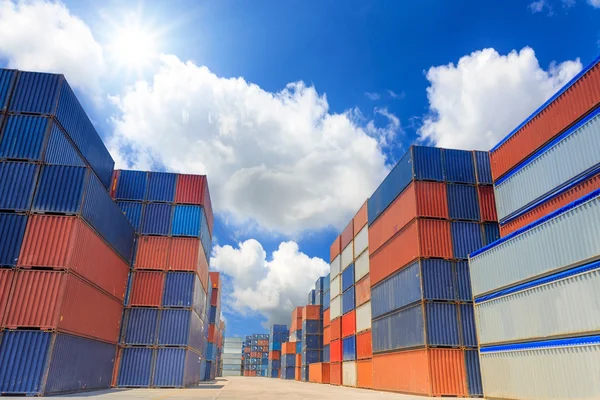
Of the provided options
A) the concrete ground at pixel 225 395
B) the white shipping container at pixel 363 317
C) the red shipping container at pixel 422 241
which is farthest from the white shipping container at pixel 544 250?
the white shipping container at pixel 363 317

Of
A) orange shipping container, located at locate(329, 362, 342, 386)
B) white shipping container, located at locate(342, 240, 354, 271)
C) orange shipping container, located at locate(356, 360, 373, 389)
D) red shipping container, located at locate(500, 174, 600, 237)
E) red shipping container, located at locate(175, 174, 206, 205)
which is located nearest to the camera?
red shipping container, located at locate(500, 174, 600, 237)

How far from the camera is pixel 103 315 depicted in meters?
22.8

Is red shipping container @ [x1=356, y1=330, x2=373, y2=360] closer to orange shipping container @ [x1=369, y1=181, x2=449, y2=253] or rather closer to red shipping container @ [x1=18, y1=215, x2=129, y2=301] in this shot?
orange shipping container @ [x1=369, y1=181, x2=449, y2=253]

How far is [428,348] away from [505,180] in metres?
10.2

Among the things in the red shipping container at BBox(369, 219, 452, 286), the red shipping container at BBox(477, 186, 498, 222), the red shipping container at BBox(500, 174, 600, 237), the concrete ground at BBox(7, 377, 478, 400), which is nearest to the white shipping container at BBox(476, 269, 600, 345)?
the red shipping container at BBox(500, 174, 600, 237)

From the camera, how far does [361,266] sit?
37156mm

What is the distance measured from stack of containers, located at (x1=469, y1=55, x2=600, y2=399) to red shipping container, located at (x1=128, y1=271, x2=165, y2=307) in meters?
19.9

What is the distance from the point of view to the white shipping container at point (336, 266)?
4629 cm

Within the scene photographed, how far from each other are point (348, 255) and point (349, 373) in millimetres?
11399

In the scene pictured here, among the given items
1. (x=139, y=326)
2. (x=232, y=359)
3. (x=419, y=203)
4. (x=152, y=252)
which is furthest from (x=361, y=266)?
(x=232, y=359)

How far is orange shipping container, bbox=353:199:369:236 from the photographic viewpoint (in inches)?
1435

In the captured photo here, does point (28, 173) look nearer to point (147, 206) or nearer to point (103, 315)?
point (103, 315)

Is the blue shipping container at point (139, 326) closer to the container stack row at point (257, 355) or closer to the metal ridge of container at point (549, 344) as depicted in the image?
the metal ridge of container at point (549, 344)

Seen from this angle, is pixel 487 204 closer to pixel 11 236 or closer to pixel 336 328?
pixel 336 328
